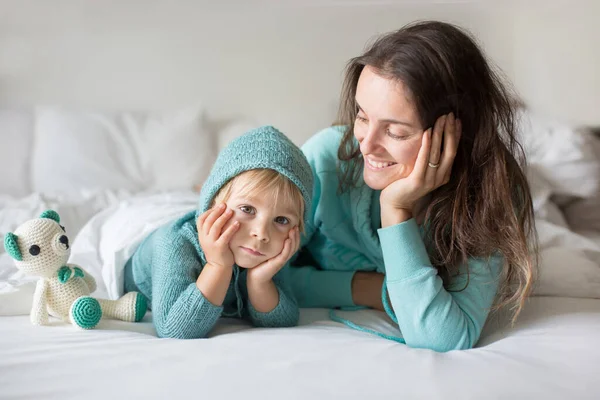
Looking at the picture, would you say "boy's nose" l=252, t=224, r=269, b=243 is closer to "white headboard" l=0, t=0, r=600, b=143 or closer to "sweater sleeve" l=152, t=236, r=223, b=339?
"sweater sleeve" l=152, t=236, r=223, b=339

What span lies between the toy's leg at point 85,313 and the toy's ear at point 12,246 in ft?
0.44

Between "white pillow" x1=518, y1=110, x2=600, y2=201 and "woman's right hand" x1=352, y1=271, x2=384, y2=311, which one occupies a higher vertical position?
"white pillow" x1=518, y1=110, x2=600, y2=201

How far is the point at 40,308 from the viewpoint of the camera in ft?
3.91

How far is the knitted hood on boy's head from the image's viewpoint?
1.20 m

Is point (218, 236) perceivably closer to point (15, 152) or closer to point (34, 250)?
point (34, 250)

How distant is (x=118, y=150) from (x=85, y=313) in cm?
130

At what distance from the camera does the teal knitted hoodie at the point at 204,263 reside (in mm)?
1179

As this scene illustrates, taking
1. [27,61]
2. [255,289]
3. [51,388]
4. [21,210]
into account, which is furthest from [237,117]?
[51,388]

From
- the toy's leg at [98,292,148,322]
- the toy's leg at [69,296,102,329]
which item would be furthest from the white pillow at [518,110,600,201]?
the toy's leg at [69,296,102,329]

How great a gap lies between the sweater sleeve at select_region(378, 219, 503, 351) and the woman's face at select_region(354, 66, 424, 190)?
0.38 ft

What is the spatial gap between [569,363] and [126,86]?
2083mm

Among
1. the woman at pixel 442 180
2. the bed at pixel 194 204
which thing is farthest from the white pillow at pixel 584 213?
the woman at pixel 442 180

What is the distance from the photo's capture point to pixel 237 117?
271 cm

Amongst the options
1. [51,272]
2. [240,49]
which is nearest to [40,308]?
[51,272]
